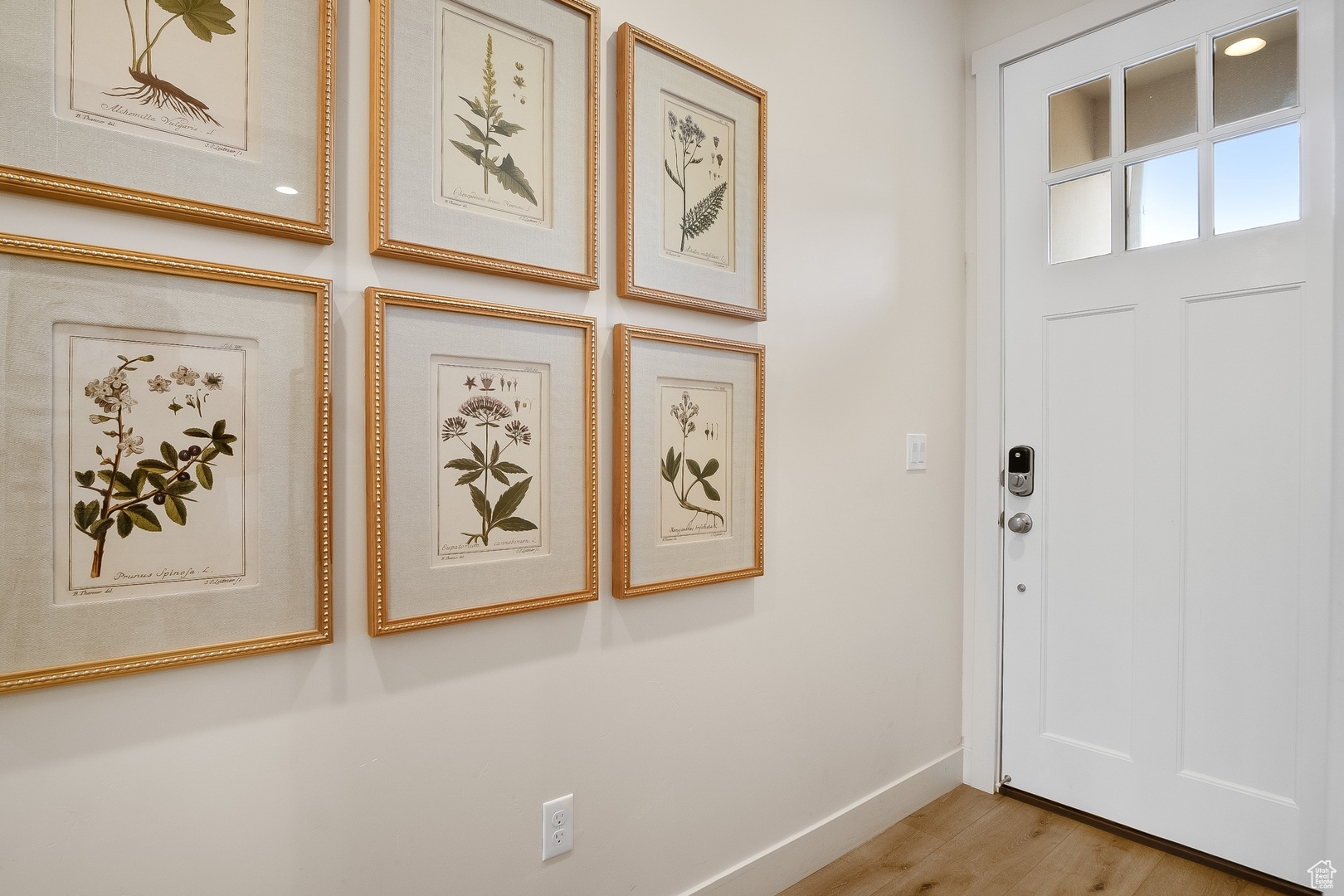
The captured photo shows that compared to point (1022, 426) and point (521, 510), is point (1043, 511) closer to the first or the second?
point (1022, 426)

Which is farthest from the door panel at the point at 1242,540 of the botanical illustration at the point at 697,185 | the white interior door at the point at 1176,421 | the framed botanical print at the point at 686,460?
the botanical illustration at the point at 697,185

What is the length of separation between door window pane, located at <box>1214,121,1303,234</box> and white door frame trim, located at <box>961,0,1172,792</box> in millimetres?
577

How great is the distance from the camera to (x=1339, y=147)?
1742 millimetres

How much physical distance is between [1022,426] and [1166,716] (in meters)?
0.90

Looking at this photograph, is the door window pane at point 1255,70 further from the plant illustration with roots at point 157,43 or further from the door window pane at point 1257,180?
the plant illustration with roots at point 157,43

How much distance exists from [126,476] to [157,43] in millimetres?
592

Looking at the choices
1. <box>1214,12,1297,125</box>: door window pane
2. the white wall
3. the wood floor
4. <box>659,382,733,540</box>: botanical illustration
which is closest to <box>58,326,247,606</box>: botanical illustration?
the white wall

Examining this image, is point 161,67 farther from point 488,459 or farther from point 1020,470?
point 1020,470

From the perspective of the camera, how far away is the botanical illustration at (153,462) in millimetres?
934

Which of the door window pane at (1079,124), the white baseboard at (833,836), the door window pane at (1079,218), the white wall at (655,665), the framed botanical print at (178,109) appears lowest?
the white baseboard at (833,836)

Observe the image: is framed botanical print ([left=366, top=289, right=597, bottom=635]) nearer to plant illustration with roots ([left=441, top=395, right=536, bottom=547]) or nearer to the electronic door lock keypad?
plant illustration with roots ([left=441, top=395, right=536, bottom=547])

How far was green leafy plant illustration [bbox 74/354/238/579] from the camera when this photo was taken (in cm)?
94

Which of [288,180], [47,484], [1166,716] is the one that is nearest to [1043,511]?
[1166,716]

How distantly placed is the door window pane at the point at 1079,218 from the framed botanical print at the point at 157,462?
2082 millimetres
